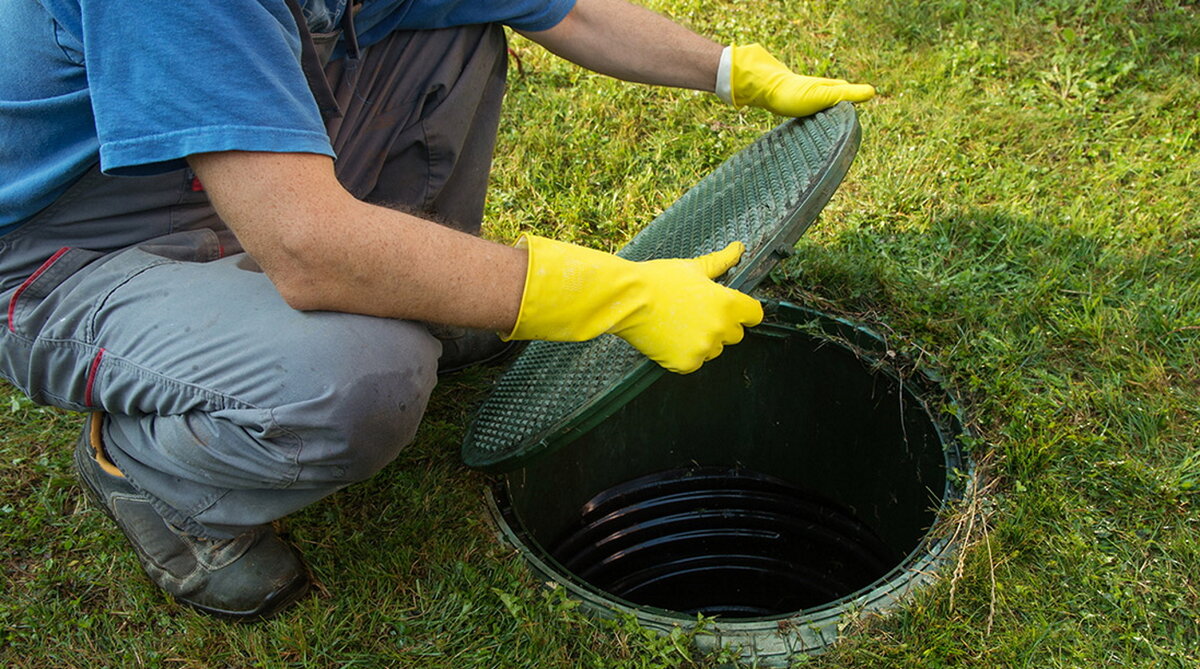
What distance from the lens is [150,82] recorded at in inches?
50.6

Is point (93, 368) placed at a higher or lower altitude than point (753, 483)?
higher

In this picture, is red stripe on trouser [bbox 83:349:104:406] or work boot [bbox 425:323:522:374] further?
work boot [bbox 425:323:522:374]

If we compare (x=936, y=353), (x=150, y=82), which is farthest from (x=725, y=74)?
(x=150, y=82)

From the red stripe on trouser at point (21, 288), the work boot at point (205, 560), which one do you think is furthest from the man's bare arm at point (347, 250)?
the work boot at point (205, 560)

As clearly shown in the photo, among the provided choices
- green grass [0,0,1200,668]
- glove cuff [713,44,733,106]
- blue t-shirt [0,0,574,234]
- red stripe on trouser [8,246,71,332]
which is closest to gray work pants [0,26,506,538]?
red stripe on trouser [8,246,71,332]

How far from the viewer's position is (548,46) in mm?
2260

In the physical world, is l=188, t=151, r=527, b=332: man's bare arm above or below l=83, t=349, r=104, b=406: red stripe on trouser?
above

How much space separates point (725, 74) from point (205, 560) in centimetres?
149

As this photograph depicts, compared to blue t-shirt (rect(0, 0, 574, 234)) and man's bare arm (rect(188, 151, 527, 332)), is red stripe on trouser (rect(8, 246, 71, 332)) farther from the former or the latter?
man's bare arm (rect(188, 151, 527, 332))

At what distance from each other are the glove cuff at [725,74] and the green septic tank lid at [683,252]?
0.15 metres

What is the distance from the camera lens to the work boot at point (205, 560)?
71.0 inches

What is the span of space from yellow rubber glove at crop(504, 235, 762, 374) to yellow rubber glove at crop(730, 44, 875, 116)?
64cm

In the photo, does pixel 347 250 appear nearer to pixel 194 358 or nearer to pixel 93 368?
pixel 194 358

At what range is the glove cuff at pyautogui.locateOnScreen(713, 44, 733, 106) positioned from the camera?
2.19 metres
